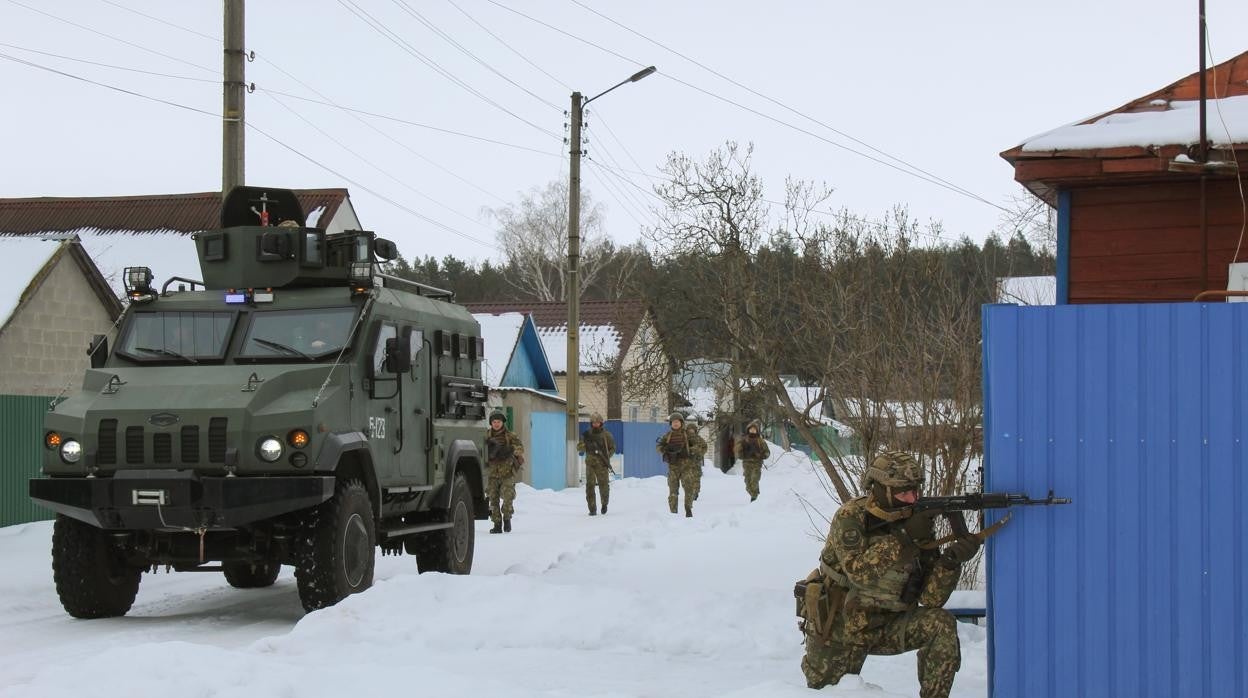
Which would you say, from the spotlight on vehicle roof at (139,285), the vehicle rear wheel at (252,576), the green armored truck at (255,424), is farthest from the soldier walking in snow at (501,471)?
the spotlight on vehicle roof at (139,285)

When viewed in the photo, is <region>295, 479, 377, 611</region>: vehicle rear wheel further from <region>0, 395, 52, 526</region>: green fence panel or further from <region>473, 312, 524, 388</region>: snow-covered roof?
<region>473, 312, 524, 388</region>: snow-covered roof

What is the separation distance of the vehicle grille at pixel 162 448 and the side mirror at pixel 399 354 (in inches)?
72.1

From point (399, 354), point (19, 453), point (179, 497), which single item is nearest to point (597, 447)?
point (19, 453)

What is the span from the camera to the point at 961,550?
6652 mm

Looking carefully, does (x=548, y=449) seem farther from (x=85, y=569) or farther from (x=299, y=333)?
(x=85, y=569)

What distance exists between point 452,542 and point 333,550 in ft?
10.1

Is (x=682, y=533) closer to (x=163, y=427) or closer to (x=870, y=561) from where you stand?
(x=163, y=427)

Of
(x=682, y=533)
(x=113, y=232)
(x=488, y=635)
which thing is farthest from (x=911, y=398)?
(x=113, y=232)

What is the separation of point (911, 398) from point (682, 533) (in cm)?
694

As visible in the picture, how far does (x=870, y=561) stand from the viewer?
22.4 ft

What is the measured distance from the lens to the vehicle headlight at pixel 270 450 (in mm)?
10305

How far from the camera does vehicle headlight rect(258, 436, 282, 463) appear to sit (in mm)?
10305

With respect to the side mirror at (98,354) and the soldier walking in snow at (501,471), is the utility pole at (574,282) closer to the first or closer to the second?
the soldier walking in snow at (501,471)

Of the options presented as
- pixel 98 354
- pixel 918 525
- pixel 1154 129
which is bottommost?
pixel 918 525
